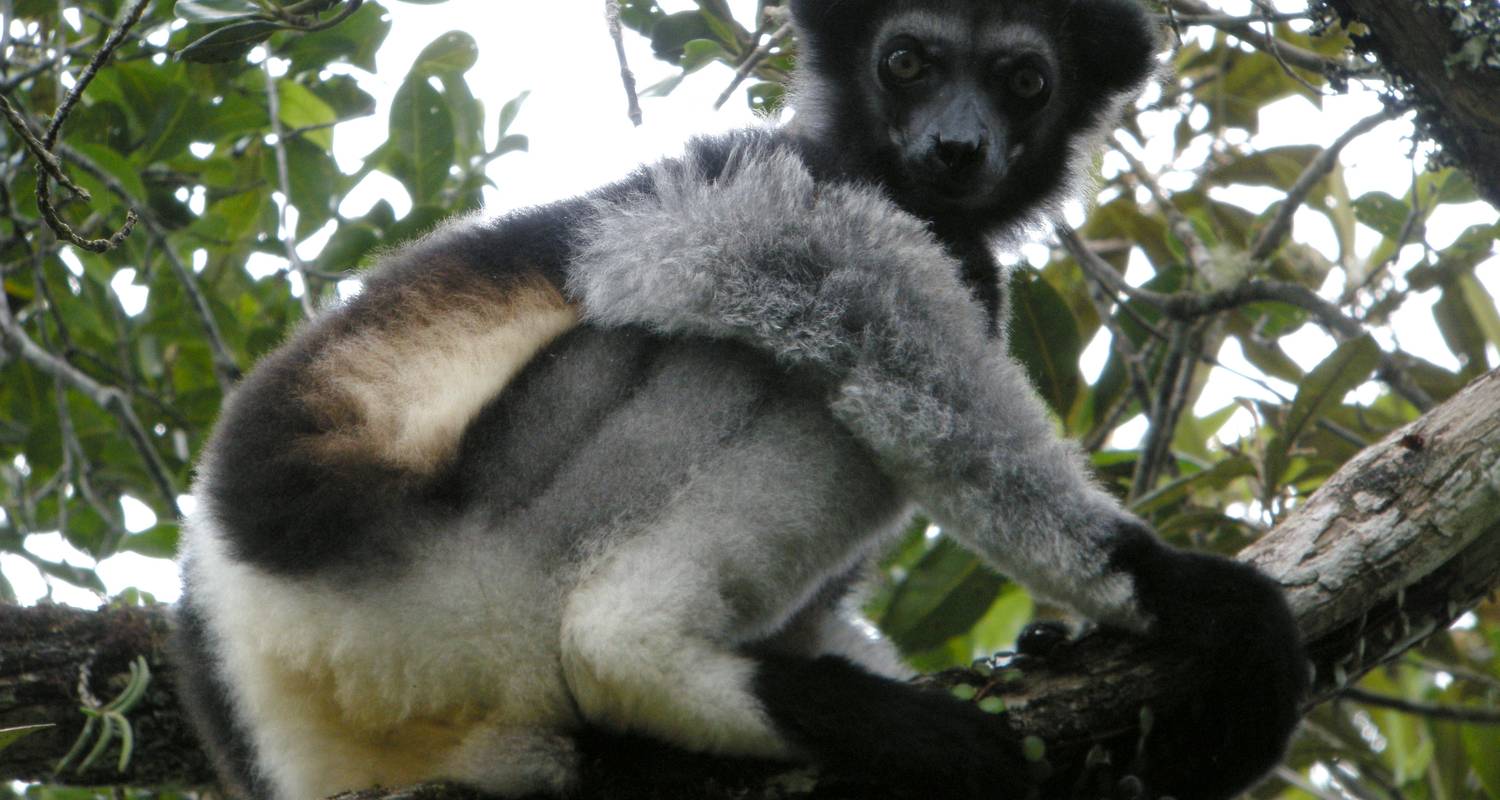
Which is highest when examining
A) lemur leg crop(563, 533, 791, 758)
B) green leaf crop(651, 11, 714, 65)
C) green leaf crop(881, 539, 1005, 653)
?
green leaf crop(651, 11, 714, 65)

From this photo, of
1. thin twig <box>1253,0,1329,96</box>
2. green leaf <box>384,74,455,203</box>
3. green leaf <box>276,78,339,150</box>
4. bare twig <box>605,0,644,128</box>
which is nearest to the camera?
bare twig <box>605,0,644,128</box>

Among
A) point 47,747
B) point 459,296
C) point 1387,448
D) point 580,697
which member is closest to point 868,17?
point 459,296

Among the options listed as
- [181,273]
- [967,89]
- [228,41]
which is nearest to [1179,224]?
[967,89]

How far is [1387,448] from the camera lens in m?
3.52

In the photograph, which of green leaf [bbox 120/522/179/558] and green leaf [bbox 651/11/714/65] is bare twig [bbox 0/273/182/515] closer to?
green leaf [bbox 120/522/179/558]

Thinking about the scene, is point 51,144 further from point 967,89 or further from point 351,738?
point 967,89

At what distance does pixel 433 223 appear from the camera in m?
5.50

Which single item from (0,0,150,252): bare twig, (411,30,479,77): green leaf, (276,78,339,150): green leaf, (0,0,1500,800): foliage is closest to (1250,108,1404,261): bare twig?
(0,0,1500,800): foliage

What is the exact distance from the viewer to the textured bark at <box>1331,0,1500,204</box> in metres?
3.27

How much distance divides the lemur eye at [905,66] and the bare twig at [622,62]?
3.20 ft

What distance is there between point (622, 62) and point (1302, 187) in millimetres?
2874

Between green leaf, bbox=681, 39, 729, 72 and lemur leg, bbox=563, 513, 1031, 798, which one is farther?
green leaf, bbox=681, 39, 729, 72

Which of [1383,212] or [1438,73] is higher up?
[1438,73]

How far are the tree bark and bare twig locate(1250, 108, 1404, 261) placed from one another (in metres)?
1.66
